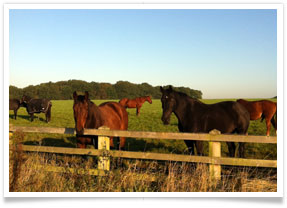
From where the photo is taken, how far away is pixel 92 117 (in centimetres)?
681

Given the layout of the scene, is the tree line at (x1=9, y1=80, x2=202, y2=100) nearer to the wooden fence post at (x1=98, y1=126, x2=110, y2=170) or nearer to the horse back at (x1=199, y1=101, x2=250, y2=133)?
the wooden fence post at (x1=98, y1=126, x2=110, y2=170)

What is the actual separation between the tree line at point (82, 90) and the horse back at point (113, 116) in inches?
39.6

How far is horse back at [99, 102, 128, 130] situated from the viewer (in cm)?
802

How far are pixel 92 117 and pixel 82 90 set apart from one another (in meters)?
13.6

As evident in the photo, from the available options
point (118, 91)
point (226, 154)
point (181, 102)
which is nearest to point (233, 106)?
point (181, 102)

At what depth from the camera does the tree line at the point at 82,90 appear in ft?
47.4

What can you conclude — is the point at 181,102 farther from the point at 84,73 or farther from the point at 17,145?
the point at 17,145

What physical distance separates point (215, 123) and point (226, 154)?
2.75m

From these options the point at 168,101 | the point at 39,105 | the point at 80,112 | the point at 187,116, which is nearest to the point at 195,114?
the point at 187,116

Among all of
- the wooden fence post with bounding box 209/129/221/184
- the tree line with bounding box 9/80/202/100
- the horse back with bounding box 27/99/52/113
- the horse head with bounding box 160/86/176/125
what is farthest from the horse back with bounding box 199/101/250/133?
the horse back with bounding box 27/99/52/113

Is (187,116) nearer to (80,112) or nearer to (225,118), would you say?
(225,118)
